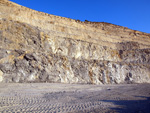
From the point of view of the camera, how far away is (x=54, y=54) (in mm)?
17891

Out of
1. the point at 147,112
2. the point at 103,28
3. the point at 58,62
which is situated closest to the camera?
the point at 147,112

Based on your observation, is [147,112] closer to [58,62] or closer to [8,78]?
[8,78]

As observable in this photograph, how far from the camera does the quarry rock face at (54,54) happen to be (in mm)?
14555

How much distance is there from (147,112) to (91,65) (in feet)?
51.2

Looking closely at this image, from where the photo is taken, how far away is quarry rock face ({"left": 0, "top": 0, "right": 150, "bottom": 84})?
1456 centimetres

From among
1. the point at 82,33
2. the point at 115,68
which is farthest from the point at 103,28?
the point at 115,68

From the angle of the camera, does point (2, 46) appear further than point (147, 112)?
Yes

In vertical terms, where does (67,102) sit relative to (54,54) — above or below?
below

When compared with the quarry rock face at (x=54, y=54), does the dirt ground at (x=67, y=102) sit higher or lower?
lower

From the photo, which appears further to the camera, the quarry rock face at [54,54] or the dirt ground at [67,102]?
the quarry rock face at [54,54]

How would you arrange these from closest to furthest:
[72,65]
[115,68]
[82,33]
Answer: [72,65], [115,68], [82,33]

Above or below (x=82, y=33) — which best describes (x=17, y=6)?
above

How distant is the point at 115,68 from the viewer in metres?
23.6

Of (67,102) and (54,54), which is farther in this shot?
(54,54)
